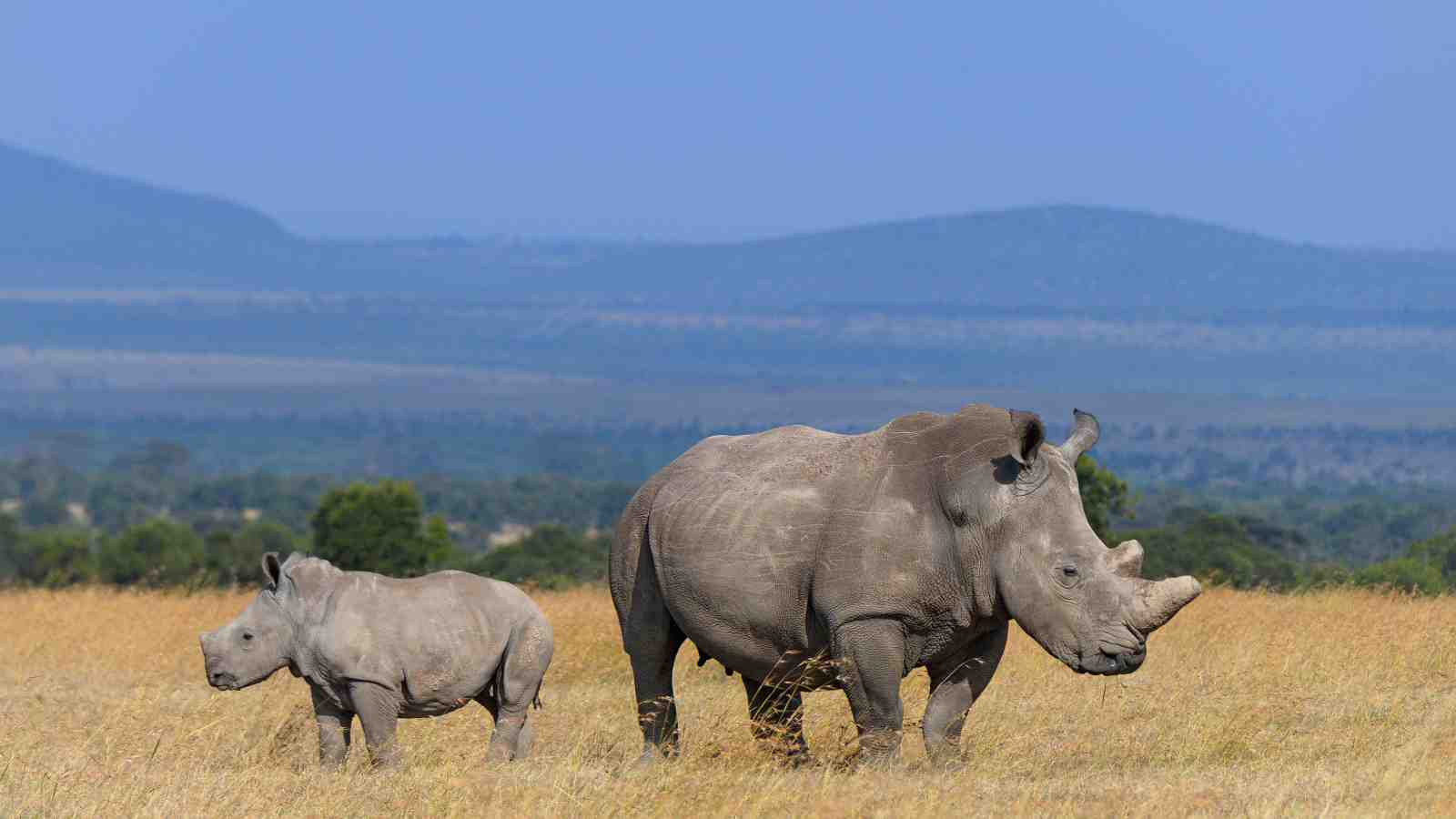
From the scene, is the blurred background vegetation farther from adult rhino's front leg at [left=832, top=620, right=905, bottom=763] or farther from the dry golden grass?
adult rhino's front leg at [left=832, top=620, right=905, bottom=763]

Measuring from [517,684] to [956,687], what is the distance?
2498mm

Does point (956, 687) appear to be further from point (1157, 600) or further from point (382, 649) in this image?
point (382, 649)

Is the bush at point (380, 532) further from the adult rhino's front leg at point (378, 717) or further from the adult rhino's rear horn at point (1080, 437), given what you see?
the adult rhino's rear horn at point (1080, 437)

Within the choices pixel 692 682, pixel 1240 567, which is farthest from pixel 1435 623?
pixel 1240 567

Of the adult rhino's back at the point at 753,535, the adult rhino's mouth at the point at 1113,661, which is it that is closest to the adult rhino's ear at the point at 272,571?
the adult rhino's back at the point at 753,535

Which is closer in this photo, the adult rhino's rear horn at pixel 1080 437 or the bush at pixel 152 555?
the adult rhino's rear horn at pixel 1080 437

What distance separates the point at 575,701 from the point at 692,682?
136cm

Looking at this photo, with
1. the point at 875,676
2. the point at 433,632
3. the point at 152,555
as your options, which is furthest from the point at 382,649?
the point at 152,555

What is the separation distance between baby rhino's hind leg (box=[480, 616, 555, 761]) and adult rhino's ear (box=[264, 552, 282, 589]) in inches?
49.8

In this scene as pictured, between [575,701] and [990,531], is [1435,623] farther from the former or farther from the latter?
[990,531]

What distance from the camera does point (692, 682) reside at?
17031 mm

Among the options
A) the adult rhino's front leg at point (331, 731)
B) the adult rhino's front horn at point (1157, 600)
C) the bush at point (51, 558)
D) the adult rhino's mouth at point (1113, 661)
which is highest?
the adult rhino's front horn at point (1157, 600)

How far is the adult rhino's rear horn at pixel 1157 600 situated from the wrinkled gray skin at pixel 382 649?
348cm

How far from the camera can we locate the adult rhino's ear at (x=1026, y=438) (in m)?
10.7
